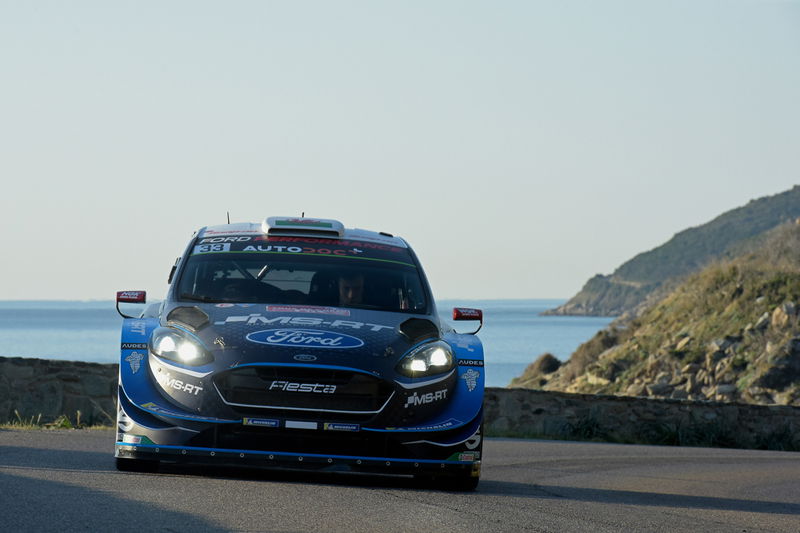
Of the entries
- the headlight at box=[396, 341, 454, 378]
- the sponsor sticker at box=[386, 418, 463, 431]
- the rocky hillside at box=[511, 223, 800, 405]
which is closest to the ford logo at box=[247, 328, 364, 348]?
the headlight at box=[396, 341, 454, 378]

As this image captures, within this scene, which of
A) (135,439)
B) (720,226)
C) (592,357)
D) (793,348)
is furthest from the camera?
(720,226)

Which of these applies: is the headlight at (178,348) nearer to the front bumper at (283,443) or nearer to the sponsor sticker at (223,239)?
the front bumper at (283,443)

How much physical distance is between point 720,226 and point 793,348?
359 feet

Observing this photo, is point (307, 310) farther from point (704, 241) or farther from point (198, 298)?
point (704, 241)

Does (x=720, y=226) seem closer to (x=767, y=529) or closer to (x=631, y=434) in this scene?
(x=631, y=434)

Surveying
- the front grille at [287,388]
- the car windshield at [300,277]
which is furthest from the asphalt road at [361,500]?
the car windshield at [300,277]

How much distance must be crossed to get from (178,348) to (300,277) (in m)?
1.68

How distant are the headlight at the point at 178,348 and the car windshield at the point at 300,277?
0.85m

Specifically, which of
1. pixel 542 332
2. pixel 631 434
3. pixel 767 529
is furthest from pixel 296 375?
pixel 542 332

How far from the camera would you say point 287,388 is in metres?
8.81

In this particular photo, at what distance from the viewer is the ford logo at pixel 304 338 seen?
8.91m

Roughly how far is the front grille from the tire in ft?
3.63

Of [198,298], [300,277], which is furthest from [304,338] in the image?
[300,277]

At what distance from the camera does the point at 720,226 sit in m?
144
